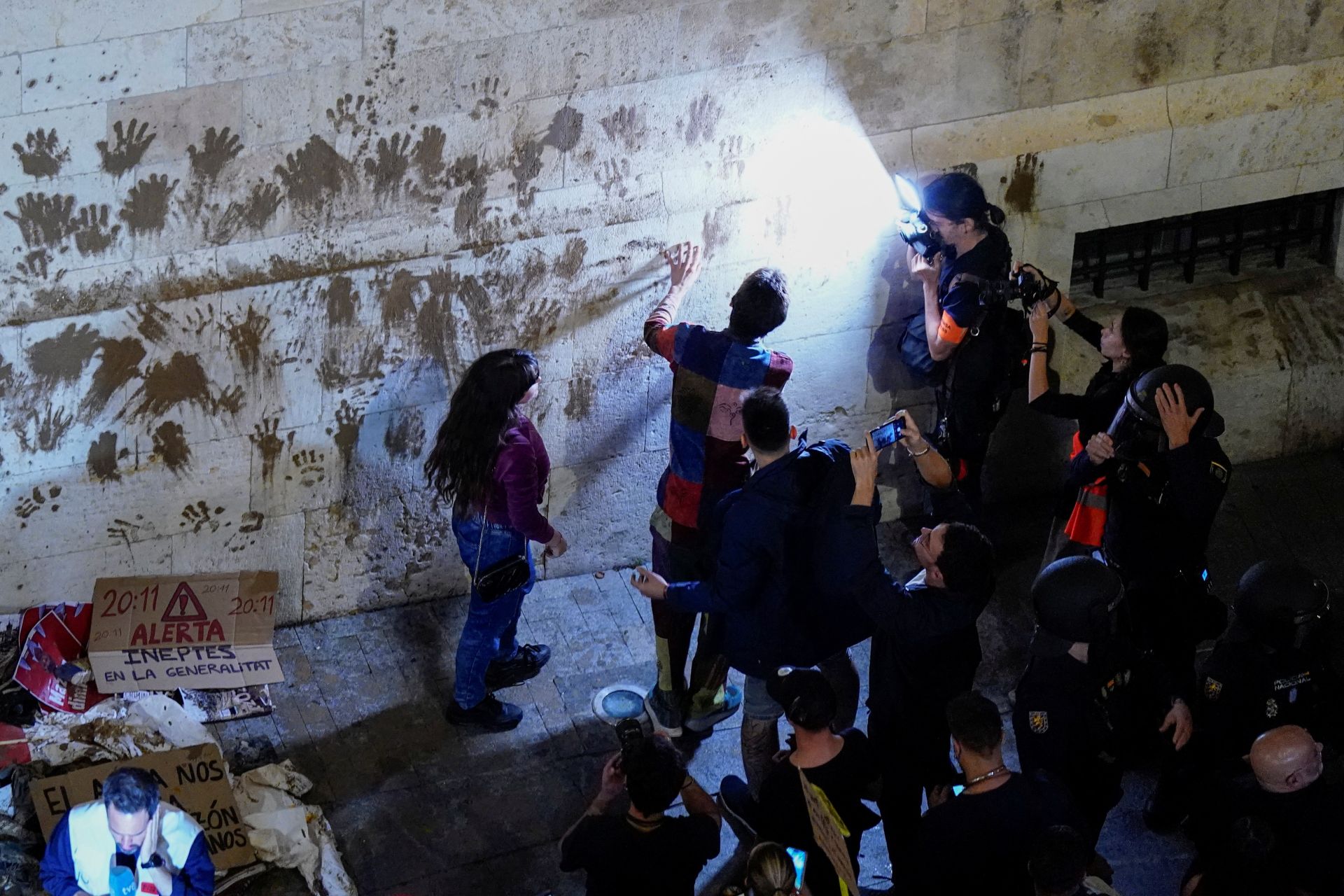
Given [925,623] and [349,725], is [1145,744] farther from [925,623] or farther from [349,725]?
[349,725]

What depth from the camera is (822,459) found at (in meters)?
4.50

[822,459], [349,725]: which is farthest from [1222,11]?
[349,725]

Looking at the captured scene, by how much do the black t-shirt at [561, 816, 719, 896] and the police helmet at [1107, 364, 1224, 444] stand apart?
2218 millimetres

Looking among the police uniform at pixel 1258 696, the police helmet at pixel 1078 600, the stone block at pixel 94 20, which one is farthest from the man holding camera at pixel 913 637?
the stone block at pixel 94 20

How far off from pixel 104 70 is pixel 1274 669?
450 cm

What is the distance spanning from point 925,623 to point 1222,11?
340 centimetres

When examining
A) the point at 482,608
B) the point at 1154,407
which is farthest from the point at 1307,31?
the point at 482,608

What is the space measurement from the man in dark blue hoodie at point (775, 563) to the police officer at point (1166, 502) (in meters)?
1.12

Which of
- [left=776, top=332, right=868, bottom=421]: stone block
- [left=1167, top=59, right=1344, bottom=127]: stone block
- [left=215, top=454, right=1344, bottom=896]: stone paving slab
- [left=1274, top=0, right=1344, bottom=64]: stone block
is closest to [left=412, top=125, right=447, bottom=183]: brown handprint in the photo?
[left=776, top=332, right=868, bottom=421]: stone block

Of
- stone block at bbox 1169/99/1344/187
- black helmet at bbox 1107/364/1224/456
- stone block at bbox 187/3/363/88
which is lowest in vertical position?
black helmet at bbox 1107/364/1224/456

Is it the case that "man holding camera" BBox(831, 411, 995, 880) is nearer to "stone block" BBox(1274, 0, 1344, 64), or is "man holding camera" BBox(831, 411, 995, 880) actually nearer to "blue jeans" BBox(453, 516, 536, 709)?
"blue jeans" BBox(453, 516, 536, 709)

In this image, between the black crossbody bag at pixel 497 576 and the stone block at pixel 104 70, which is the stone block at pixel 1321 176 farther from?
the stone block at pixel 104 70

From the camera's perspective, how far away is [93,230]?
5.14 meters

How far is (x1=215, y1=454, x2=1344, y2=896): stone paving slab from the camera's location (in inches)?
195
